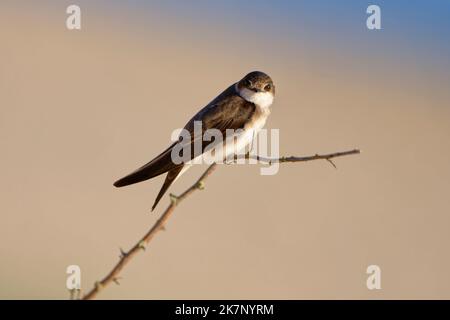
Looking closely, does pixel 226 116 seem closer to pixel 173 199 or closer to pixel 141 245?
pixel 173 199

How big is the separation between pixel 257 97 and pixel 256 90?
31 mm

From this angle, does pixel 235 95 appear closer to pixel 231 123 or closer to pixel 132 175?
pixel 231 123

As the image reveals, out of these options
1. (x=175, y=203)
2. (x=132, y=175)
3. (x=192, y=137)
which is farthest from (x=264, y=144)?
(x=175, y=203)

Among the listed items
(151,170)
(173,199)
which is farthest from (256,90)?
(173,199)

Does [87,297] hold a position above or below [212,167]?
below

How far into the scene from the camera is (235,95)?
2.54 metres

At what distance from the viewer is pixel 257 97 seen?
2508 mm

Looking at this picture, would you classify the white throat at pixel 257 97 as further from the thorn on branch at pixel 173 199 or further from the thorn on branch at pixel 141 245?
the thorn on branch at pixel 141 245

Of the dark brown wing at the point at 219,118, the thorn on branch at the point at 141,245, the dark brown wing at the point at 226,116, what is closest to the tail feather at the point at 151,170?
the dark brown wing at the point at 219,118

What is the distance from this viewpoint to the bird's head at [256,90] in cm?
251

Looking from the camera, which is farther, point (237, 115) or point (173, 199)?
point (237, 115)

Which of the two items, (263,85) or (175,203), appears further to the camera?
(263,85)

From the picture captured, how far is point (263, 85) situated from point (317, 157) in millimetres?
1423
